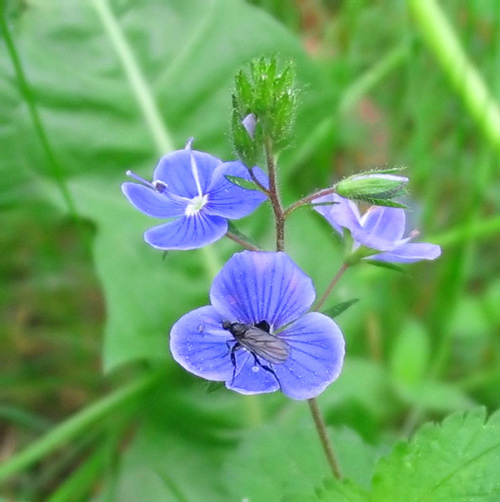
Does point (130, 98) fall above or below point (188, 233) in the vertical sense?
above

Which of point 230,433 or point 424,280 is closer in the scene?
point 230,433

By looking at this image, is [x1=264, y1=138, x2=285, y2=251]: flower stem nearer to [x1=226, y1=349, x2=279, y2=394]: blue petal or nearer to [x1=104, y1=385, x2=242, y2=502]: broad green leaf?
[x1=226, y1=349, x2=279, y2=394]: blue petal

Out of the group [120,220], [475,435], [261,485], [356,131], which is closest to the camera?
[475,435]

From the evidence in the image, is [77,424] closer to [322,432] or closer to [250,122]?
[322,432]

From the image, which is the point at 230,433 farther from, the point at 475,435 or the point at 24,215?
the point at 24,215


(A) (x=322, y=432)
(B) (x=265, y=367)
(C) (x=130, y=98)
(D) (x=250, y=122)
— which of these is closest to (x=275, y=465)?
(A) (x=322, y=432)

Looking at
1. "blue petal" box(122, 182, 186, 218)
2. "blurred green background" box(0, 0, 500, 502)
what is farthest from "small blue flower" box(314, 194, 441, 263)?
"blurred green background" box(0, 0, 500, 502)

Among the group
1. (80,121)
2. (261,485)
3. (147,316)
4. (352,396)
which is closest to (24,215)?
(80,121)
